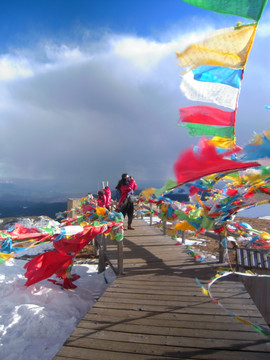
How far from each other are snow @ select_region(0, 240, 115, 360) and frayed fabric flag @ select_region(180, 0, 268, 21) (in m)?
5.39

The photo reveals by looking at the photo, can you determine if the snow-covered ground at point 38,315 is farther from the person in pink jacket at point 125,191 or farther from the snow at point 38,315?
the person in pink jacket at point 125,191

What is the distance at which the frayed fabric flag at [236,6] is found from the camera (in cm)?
305

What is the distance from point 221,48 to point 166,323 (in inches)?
157

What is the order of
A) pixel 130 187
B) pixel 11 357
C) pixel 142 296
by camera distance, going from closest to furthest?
pixel 11 357
pixel 142 296
pixel 130 187

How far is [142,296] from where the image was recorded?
4020mm

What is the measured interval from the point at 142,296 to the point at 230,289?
1626mm

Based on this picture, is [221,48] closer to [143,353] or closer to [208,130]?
[208,130]

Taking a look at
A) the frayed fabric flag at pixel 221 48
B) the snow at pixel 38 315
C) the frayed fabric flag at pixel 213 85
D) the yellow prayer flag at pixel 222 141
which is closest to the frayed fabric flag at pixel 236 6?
the frayed fabric flag at pixel 221 48

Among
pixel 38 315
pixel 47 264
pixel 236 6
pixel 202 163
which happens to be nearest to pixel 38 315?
pixel 38 315

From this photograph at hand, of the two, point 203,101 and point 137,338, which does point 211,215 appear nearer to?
point 203,101

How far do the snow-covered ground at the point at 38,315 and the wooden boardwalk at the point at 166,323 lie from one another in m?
0.92

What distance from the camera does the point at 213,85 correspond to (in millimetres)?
3559

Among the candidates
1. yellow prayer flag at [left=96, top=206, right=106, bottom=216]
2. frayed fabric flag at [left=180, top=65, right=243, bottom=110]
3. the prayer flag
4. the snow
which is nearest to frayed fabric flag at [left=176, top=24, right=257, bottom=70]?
frayed fabric flag at [left=180, top=65, right=243, bottom=110]

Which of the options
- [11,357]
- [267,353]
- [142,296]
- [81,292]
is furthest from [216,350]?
[81,292]
